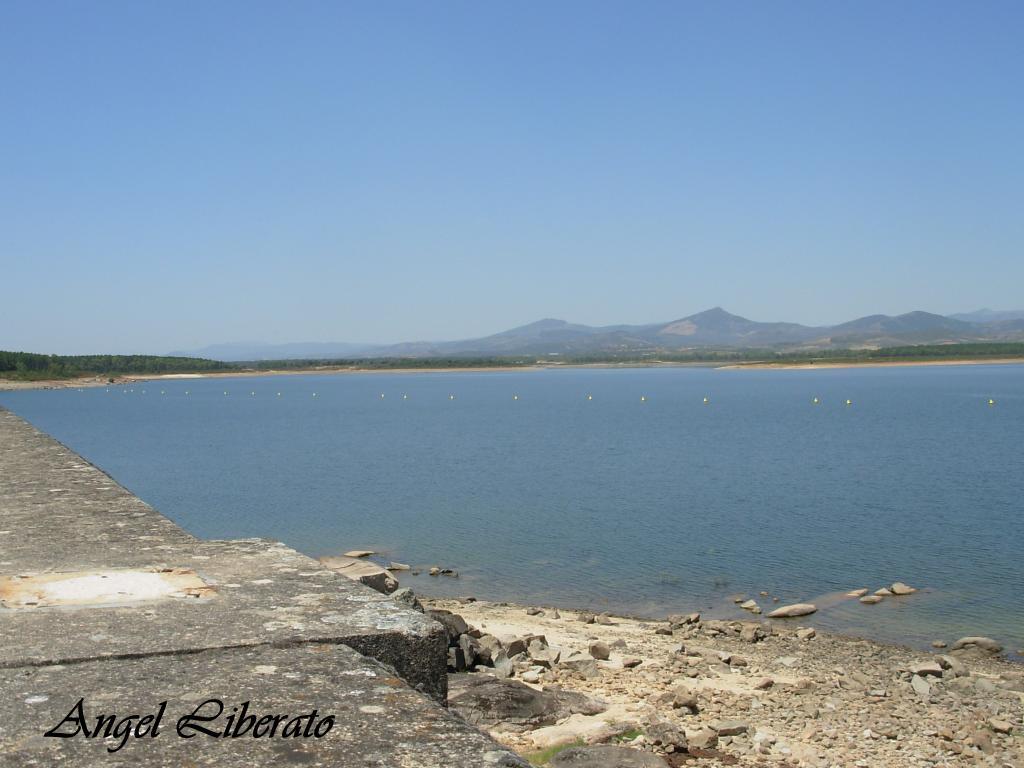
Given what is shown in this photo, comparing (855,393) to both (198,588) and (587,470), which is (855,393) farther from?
(198,588)

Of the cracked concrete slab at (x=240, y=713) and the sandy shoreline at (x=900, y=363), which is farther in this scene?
the sandy shoreline at (x=900, y=363)

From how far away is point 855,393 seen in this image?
99.5 m

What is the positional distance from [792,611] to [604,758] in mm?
10318

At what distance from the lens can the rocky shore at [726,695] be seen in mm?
9977

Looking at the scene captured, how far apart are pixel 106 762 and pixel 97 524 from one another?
4.38 metres

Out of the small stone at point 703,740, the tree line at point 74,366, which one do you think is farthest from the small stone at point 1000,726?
the tree line at point 74,366

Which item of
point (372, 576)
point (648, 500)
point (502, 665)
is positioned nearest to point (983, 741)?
point (502, 665)

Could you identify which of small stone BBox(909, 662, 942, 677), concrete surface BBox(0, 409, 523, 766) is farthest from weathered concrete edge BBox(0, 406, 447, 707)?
small stone BBox(909, 662, 942, 677)

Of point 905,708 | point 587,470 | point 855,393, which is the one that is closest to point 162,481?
point 587,470

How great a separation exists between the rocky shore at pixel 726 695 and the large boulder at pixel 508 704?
0.06 ft

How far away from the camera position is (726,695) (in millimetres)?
12211

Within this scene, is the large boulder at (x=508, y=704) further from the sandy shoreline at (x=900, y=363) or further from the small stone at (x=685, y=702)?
the sandy shoreline at (x=900, y=363)

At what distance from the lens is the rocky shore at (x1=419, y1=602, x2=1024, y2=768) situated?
393 inches

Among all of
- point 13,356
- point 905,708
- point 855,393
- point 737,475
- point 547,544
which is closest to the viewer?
point 905,708
